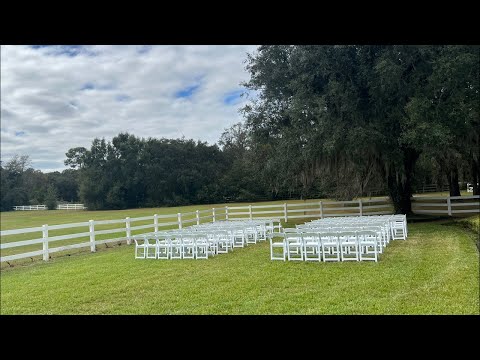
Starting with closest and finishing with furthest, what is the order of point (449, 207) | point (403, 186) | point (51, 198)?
point (51, 198) → point (449, 207) → point (403, 186)

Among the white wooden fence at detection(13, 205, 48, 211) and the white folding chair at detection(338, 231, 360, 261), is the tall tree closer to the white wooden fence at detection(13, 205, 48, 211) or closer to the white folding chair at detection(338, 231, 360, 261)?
the white folding chair at detection(338, 231, 360, 261)

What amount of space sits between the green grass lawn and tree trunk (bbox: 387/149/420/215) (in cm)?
627

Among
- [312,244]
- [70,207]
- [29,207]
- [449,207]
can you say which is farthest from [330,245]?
[70,207]

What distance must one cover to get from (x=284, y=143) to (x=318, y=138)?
59.5 inches

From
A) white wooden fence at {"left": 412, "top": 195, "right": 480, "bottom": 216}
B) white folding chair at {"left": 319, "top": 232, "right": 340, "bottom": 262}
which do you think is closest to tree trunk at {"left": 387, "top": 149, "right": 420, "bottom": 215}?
white wooden fence at {"left": 412, "top": 195, "right": 480, "bottom": 216}

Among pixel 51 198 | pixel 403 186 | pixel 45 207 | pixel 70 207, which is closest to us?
pixel 45 207

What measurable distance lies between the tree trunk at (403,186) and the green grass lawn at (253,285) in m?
6.27

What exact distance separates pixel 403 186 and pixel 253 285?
474 inches

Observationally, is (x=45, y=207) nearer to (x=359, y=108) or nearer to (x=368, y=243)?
(x=359, y=108)

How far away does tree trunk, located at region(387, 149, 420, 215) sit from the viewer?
1504 cm

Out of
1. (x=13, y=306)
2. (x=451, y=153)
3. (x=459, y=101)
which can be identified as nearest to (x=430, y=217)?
(x=451, y=153)

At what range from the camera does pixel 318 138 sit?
13500 millimetres

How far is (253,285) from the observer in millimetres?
5863
